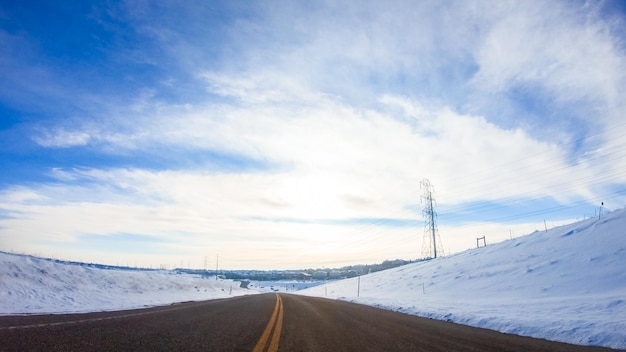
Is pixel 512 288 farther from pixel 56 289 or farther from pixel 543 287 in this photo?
pixel 56 289

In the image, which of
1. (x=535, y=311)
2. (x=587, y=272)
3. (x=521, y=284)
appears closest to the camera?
(x=535, y=311)

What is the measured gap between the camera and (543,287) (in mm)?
21891

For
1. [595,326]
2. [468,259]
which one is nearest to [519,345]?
[595,326]

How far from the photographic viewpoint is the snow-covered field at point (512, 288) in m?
11.1

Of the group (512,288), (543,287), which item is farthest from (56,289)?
(543,287)

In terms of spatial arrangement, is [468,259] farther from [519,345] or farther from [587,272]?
[519,345]

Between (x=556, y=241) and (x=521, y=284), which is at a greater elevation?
(x=556, y=241)

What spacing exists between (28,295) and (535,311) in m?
24.7

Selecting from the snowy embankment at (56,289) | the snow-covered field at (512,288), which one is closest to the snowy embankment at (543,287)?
the snow-covered field at (512,288)

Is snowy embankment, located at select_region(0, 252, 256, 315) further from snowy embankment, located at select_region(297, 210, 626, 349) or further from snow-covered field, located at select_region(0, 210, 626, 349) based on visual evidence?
snowy embankment, located at select_region(297, 210, 626, 349)

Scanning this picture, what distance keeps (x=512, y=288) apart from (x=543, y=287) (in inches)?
95.0

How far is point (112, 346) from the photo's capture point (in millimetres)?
5344

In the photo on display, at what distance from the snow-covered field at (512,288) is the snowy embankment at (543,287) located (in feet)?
0.11

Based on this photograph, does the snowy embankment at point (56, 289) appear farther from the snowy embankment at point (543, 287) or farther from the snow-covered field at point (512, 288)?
the snowy embankment at point (543, 287)
